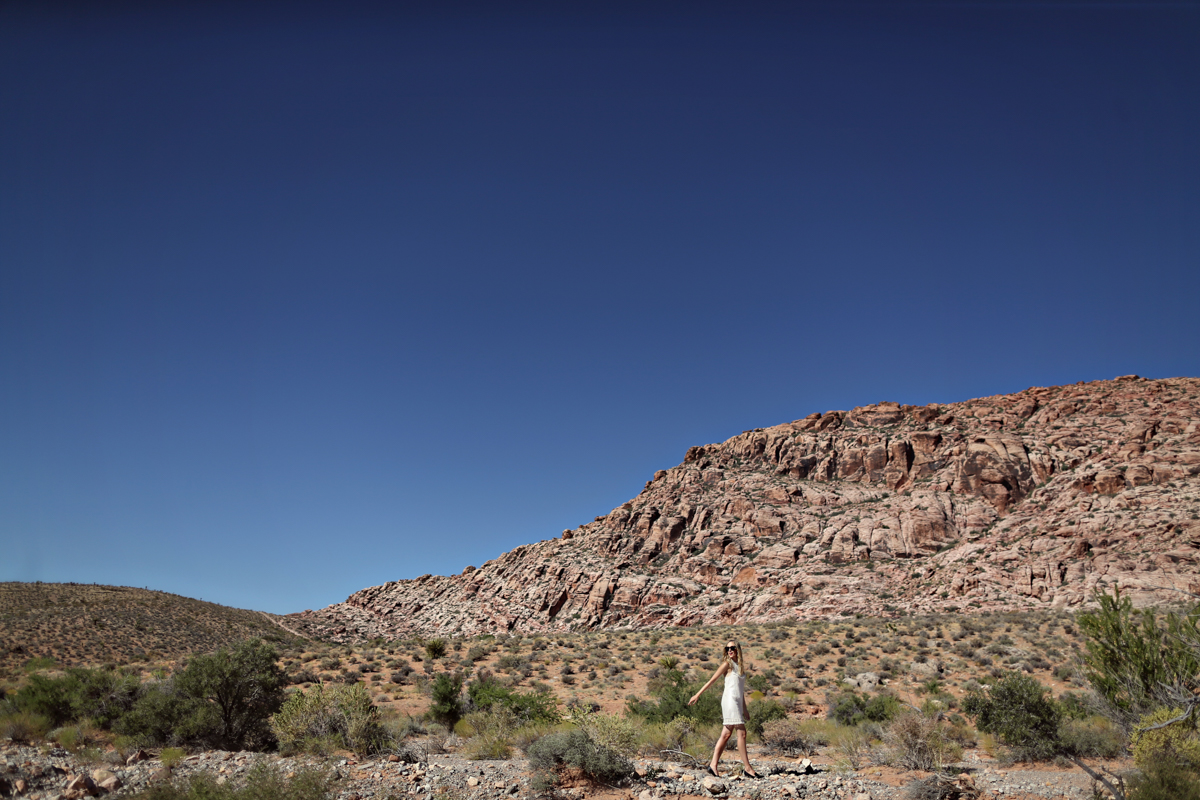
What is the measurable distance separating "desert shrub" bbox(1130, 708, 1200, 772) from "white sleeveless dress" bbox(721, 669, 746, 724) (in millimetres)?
4926

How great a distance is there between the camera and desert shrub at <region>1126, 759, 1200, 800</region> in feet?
20.9

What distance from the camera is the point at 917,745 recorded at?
9.72m

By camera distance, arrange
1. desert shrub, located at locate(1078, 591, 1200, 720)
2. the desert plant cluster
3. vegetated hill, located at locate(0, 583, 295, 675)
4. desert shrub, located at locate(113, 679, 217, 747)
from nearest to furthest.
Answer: the desert plant cluster, desert shrub, located at locate(1078, 591, 1200, 720), desert shrub, located at locate(113, 679, 217, 747), vegetated hill, located at locate(0, 583, 295, 675)

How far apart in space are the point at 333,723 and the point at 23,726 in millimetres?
7244

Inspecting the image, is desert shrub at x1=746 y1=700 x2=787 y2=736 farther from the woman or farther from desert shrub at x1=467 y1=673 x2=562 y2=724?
the woman

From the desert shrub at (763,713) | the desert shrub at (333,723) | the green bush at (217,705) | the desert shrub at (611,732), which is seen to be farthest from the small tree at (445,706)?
the desert shrub at (763,713)

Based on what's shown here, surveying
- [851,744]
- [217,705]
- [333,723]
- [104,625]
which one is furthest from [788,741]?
[104,625]

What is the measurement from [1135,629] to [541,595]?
64981 mm

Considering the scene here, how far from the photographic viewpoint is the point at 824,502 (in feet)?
214

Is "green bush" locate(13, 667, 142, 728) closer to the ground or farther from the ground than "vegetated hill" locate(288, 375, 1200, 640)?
closer to the ground

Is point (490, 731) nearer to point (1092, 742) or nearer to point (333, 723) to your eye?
point (333, 723)

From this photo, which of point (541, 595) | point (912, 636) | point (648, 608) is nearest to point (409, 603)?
point (541, 595)

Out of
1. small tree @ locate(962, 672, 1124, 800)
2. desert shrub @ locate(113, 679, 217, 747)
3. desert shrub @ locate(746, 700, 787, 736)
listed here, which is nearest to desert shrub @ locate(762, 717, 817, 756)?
desert shrub @ locate(746, 700, 787, 736)

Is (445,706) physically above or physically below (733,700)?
below
